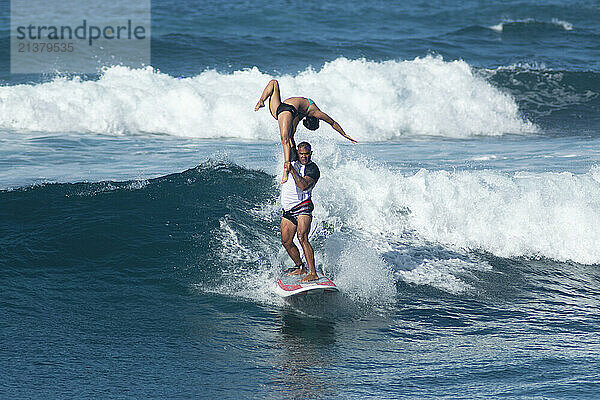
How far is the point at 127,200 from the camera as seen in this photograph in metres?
10.3

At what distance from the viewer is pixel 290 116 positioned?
298 inches

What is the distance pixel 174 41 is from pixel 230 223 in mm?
15434

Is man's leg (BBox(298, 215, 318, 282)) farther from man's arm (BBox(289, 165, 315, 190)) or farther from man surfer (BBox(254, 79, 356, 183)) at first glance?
man surfer (BBox(254, 79, 356, 183))

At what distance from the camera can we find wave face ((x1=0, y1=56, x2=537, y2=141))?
15.7 m

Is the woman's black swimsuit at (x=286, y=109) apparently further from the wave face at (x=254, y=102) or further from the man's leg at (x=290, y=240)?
the wave face at (x=254, y=102)

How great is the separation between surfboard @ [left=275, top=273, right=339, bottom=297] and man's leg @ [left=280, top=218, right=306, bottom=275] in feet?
0.46

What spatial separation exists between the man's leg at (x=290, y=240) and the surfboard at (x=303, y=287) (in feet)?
0.46

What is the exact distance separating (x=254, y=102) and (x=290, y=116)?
33.3 feet

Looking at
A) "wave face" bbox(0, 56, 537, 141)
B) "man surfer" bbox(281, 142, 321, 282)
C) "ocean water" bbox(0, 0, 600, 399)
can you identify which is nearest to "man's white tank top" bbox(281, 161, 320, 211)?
"man surfer" bbox(281, 142, 321, 282)

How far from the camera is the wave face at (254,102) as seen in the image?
15.7m

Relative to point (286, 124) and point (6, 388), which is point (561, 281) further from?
point (6, 388)

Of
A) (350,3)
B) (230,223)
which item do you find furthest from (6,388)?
(350,3)

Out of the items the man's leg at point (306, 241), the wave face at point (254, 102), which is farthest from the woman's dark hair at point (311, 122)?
the wave face at point (254, 102)

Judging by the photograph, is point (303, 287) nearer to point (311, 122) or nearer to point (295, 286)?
point (295, 286)
